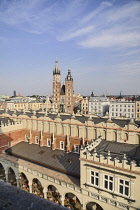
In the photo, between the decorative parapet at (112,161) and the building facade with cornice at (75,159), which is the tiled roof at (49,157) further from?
the decorative parapet at (112,161)

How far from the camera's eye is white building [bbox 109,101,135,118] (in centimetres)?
9556

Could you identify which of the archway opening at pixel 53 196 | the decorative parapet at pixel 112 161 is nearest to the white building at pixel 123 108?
the archway opening at pixel 53 196

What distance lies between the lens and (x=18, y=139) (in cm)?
3800

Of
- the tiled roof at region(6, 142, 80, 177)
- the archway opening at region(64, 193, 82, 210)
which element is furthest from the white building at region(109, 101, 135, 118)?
the archway opening at region(64, 193, 82, 210)

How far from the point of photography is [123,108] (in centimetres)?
9881

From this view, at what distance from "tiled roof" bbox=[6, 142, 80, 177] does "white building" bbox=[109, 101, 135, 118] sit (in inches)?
2513

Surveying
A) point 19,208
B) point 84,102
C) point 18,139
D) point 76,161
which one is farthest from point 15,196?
point 84,102

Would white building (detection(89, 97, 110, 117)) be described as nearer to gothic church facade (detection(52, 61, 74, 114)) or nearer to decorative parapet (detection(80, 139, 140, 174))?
gothic church facade (detection(52, 61, 74, 114))

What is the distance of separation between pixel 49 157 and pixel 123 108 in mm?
79403

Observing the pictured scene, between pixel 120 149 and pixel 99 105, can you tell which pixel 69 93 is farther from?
pixel 120 149

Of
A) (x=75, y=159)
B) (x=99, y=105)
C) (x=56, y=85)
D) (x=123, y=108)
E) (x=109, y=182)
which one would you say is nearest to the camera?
(x=109, y=182)

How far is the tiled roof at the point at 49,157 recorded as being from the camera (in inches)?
1002

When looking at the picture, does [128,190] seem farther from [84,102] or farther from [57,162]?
[84,102]

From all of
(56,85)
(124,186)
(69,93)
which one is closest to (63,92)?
(69,93)
